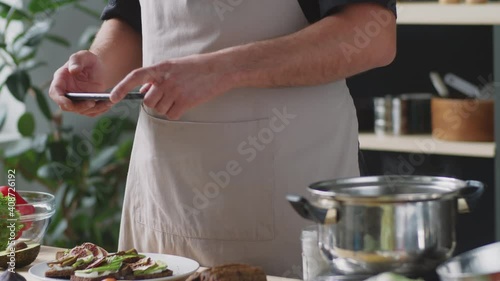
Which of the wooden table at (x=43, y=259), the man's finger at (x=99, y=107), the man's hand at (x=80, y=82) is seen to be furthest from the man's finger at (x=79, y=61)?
the wooden table at (x=43, y=259)

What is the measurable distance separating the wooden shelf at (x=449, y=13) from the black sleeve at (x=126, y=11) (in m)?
1.11

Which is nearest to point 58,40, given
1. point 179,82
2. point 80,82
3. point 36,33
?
point 36,33

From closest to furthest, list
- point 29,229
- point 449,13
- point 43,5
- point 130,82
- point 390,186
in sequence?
point 390,186, point 130,82, point 29,229, point 449,13, point 43,5

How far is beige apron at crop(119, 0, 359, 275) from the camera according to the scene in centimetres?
168

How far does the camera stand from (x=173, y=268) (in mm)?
1484

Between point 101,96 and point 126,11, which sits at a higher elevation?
point 126,11

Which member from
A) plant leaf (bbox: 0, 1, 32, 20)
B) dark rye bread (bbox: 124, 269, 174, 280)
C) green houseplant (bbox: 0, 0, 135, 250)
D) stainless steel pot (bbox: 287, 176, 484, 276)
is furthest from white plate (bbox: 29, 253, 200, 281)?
plant leaf (bbox: 0, 1, 32, 20)

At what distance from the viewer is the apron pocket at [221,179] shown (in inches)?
65.9

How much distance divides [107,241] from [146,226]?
1.70 metres

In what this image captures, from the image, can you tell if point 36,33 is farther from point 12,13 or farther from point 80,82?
point 80,82

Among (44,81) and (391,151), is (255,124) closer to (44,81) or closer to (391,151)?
(391,151)

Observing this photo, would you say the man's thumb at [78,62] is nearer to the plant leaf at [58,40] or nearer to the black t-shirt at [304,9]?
the black t-shirt at [304,9]

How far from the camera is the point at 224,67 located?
156cm

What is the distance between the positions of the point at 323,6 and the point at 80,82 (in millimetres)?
501
